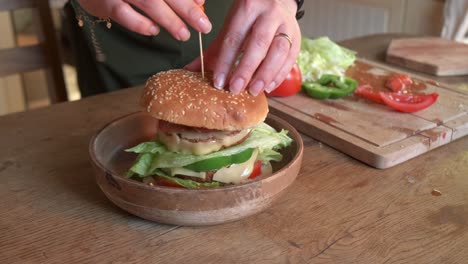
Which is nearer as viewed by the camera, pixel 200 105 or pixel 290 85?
pixel 200 105

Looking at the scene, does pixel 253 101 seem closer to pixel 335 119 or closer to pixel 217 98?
pixel 217 98

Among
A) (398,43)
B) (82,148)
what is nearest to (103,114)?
(82,148)

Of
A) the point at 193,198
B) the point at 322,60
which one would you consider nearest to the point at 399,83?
the point at 322,60

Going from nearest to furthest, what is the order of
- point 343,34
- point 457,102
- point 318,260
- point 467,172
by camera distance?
point 318,260
point 467,172
point 457,102
point 343,34

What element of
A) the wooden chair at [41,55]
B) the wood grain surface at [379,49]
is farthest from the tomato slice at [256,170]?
the wooden chair at [41,55]

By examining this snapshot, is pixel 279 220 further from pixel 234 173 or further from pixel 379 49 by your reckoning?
pixel 379 49

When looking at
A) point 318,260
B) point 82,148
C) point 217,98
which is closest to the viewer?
point 318,260

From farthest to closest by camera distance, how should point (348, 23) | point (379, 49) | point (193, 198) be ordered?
point (348, 23)
point (379, 49)
point (193, 198)
